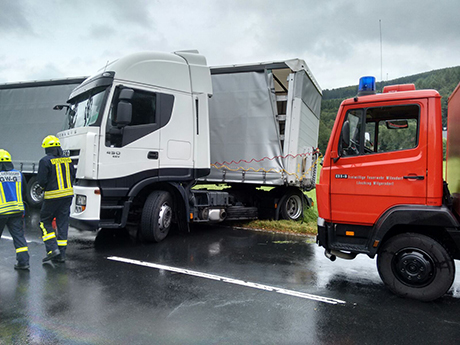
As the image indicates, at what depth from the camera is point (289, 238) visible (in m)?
7.15

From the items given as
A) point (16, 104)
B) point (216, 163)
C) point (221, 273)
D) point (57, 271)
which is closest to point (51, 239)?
point (57, 271)

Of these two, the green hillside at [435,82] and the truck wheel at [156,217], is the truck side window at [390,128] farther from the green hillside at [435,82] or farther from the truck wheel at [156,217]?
the truck wheel at [156,217]

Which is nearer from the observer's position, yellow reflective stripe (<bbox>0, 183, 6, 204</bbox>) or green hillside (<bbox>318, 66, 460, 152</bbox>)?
green hillside (<bbox>318, 66, 460, 152</bbox>)

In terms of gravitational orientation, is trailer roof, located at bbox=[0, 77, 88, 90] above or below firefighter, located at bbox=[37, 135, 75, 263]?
above

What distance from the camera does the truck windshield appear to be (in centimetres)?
564

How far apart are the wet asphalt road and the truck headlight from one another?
740 millimetres

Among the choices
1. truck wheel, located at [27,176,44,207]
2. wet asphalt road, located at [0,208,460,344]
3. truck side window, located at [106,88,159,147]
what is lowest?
wet asphalt road, located at [0,208,460,344]

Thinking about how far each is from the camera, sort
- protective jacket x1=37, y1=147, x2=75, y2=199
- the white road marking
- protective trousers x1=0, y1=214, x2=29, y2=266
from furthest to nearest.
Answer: protective jacket x1=37, y1=147, x2=75, y2=199 → protective trousers x1=0, y1=214, x2=29, y2=266 → the white road marking

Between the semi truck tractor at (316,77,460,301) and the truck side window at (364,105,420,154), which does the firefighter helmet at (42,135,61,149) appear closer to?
the semi truck tractor at (316,77,460,301)

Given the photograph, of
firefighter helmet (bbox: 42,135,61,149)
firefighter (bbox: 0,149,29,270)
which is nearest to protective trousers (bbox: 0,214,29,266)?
firefighter (bbox: 0,149,29,270)

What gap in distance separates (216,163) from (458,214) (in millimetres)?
5009

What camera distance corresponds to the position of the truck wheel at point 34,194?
33.7ft

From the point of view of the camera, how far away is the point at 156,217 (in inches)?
238

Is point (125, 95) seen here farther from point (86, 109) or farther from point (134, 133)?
point (86, 109)
